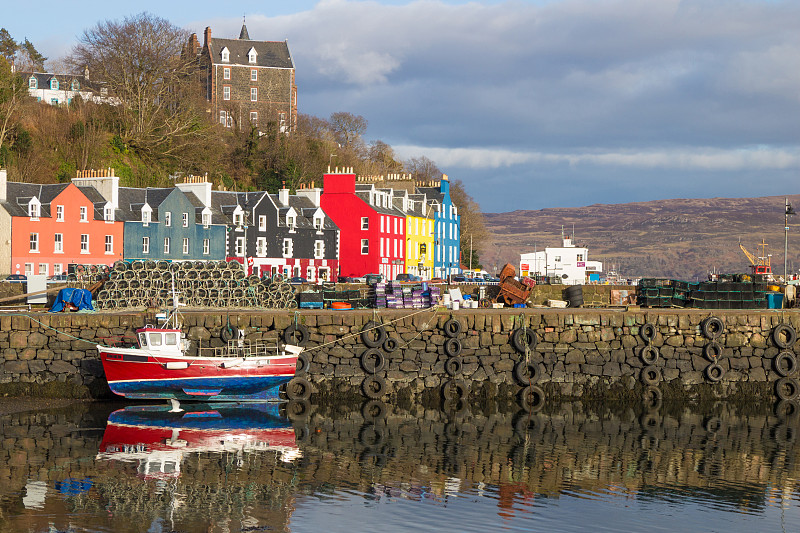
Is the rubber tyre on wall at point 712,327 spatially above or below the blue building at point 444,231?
below

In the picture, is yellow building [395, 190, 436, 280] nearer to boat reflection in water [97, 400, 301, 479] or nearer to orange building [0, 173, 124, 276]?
orange building [0, 173, 124, 276]

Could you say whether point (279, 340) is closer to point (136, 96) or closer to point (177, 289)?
point (177, 289)

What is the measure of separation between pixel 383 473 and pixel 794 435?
12789 millimetres

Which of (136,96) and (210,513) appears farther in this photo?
(136,96)

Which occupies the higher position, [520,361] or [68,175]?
[68,175]

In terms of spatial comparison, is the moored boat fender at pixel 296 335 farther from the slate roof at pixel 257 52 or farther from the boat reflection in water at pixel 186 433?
the slate roof at pixel 257 52

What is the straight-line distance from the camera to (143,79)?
237 ft

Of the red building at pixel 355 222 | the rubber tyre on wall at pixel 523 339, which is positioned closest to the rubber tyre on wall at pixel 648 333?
the rubber tyre on wall at pixel 523 339

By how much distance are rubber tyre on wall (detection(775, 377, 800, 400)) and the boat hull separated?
16.1 m

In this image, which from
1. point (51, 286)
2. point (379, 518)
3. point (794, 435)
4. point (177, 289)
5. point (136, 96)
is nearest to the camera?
point (379, 518)

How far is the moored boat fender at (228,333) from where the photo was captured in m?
30.4

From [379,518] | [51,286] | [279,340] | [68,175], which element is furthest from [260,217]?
[379,518]

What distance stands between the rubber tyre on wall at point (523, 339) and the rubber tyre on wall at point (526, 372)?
470 mm

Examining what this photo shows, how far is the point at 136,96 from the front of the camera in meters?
72.0
